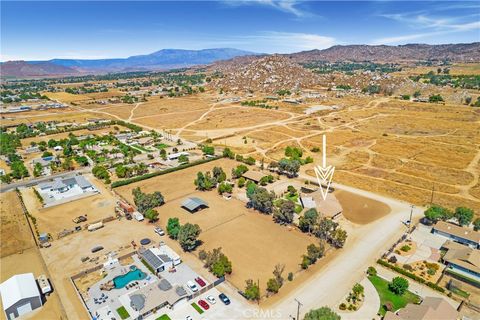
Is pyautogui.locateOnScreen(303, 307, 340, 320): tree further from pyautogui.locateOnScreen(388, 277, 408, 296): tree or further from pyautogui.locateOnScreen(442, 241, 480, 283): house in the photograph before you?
pyautogui.locateOnScreen(442, 241, 480, 283): house

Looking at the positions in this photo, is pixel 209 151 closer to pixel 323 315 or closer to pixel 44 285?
pixel 44 285

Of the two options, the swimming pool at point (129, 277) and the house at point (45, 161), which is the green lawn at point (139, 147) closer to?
the house at point (45, 161)

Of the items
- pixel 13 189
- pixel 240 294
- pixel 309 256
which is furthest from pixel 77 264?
pixel 13 189

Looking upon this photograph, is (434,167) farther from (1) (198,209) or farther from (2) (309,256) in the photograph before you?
(1) (198,209)

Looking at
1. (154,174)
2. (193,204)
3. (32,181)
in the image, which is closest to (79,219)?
(193,204)

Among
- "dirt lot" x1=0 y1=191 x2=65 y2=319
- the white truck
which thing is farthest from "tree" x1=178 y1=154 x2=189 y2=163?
"dirt lot" x1=0 y1=191 x2=65 y2=319
